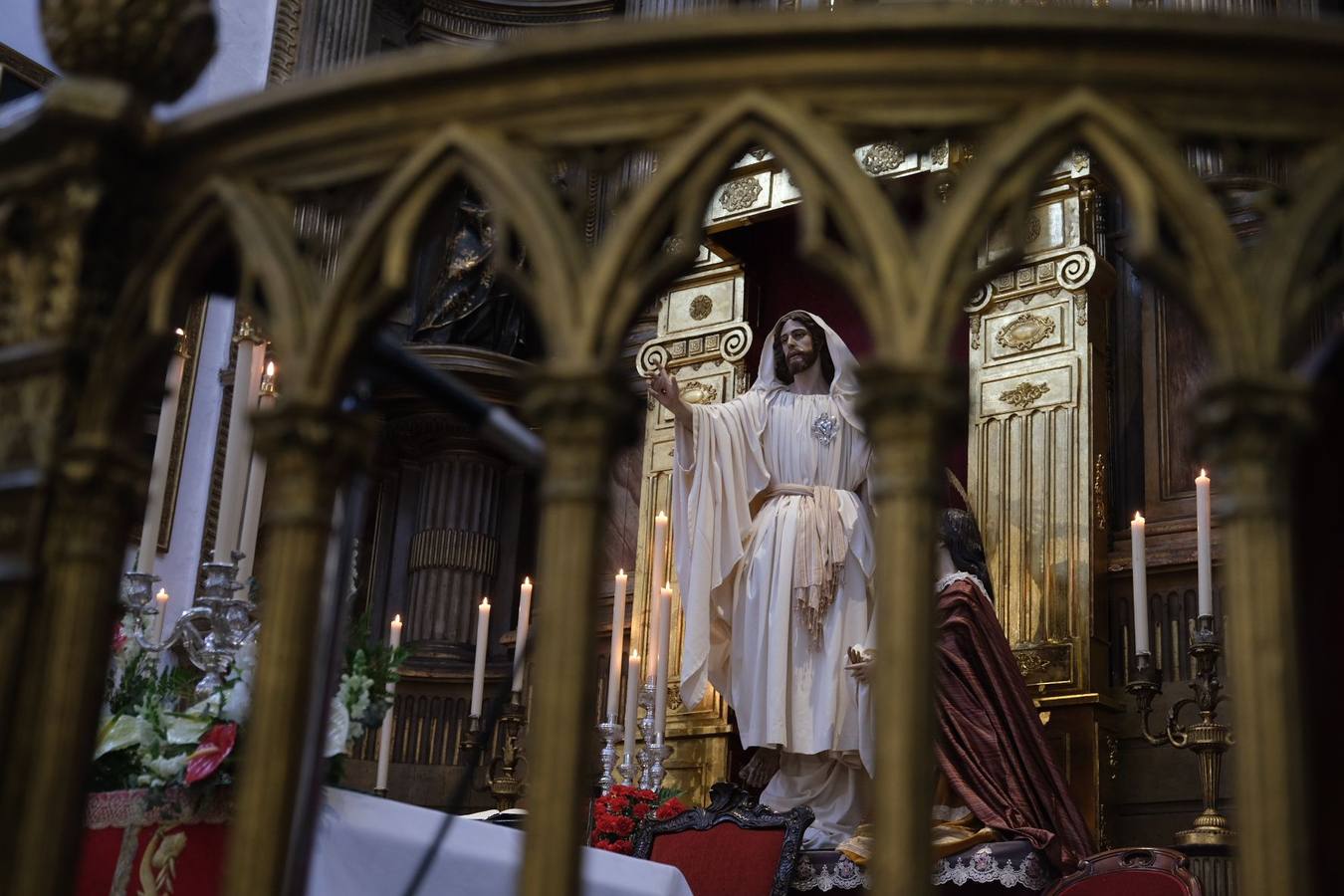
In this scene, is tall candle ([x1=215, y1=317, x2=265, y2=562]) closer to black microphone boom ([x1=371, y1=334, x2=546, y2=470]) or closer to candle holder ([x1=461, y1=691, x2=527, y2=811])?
black microphone boom ([x1=371, y1=334, x2=546, y2=470])

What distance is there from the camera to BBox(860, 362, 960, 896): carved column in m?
1.93

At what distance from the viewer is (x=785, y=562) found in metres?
5.67

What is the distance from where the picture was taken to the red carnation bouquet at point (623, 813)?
197 inches

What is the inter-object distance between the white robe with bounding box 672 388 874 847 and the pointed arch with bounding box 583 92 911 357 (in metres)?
3.33

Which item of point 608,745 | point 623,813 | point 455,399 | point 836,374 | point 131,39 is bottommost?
point 623,813

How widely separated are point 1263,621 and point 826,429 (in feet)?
13.1

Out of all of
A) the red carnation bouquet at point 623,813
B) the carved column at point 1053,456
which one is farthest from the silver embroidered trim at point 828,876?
the carved column at point 1053,456

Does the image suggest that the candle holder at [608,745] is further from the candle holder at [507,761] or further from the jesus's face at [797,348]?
the jesus's face at [797,348]

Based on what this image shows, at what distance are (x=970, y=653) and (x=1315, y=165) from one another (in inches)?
132

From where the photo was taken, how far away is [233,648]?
3551mm

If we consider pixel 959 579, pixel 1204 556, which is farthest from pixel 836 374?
pixel 1204 556

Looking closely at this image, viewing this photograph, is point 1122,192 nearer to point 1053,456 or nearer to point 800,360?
point 800,360

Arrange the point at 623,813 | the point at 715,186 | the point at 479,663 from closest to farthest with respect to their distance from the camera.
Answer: the point at 715,186
the point at 623,813
the point at 479,663

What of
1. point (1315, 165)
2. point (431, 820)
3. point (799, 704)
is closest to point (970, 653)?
point (799, 704)
